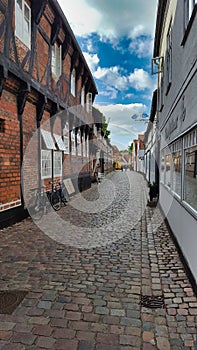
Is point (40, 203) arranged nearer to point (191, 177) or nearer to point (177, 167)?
point (177, 167)

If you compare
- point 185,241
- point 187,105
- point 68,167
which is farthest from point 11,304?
point 68,167

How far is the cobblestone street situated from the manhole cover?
7 cm

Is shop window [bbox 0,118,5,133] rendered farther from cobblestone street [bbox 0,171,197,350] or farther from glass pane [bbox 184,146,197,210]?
glass pane [bbox 184,146,197,210]

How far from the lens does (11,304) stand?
9.58ft

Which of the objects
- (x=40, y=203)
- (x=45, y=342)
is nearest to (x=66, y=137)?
(x=40, y=203)

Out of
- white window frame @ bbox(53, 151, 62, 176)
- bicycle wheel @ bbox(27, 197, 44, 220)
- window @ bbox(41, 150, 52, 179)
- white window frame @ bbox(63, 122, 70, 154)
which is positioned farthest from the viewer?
white window frame @ bbox(63, 122, 70, 154)

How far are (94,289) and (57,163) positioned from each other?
800 cm

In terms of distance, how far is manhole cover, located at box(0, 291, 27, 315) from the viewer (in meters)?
2.82

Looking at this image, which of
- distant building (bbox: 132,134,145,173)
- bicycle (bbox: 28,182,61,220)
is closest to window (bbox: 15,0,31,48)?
bicycle (bbox: 28,182,61,220)

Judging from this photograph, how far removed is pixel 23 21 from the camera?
6945 millimetres

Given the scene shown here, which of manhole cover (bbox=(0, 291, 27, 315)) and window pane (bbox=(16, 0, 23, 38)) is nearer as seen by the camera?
manhole cover (bbox=(0, 291, 27, 315))

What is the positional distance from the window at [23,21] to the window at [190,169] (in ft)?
17.5

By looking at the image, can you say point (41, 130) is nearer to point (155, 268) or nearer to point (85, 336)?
point (155, 268)

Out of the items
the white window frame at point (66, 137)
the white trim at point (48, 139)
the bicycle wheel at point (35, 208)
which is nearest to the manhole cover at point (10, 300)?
the bicycle wheel at point (35, 208)
